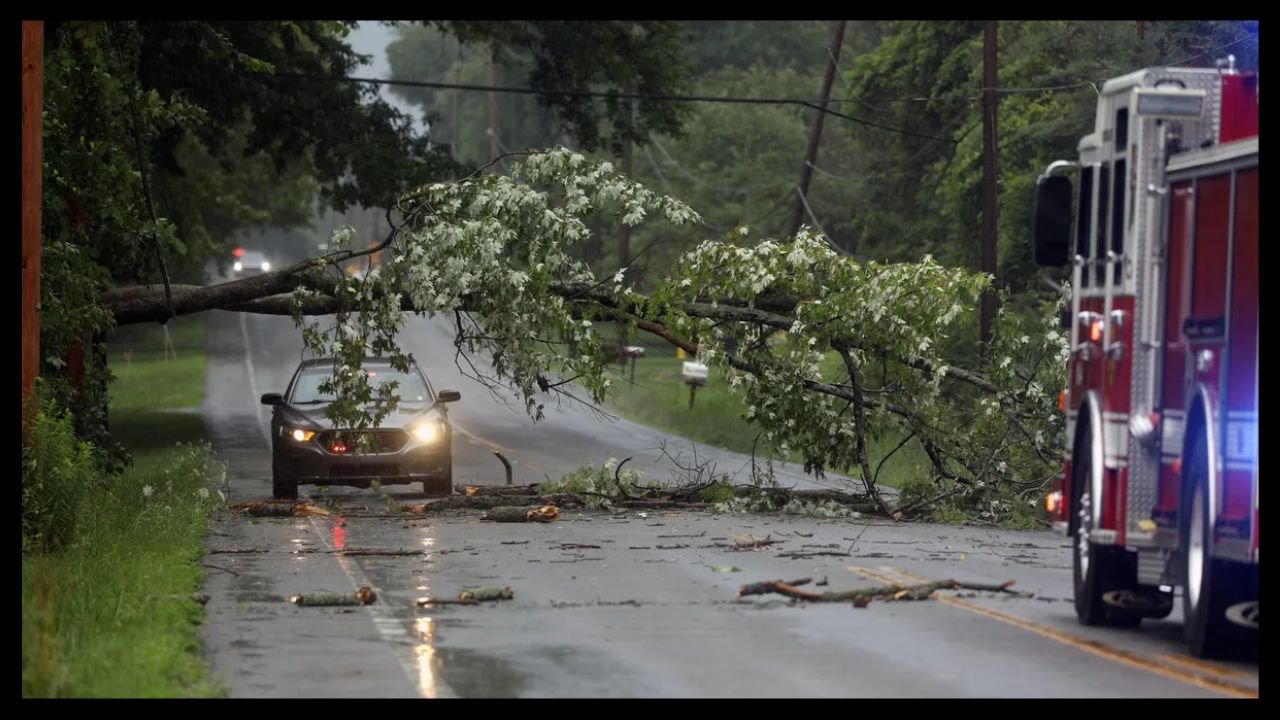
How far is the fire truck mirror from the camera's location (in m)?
12.1

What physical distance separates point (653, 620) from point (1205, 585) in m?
3.44

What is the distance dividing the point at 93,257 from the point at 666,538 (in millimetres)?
7388

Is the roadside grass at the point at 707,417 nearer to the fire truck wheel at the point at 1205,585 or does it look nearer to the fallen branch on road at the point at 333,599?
the fallen branch on road at the point at 333,599

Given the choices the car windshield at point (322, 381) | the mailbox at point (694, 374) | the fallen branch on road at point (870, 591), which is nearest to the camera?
the fallen branch on road at point (870, 591)

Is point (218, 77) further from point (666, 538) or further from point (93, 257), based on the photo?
point (666, 538)

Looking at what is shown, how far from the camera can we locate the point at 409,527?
758 inches

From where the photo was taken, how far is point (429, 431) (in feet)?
75.2

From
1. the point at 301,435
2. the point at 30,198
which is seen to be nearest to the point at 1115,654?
the point at 30,198

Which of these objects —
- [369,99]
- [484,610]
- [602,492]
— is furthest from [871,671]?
[369,99]

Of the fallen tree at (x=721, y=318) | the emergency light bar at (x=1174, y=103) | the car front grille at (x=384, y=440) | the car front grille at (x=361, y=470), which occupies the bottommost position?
the car front grille at (x=361, y=470)

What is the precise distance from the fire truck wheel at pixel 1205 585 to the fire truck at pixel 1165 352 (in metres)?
0.01

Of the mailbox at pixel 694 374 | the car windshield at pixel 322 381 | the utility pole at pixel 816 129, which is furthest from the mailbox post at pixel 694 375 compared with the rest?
the car windshield at pixel 322 381

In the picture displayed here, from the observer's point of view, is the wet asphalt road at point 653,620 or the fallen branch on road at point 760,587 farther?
the fallen branch on road at point 760,587

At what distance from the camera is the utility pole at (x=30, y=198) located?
49.2ft
